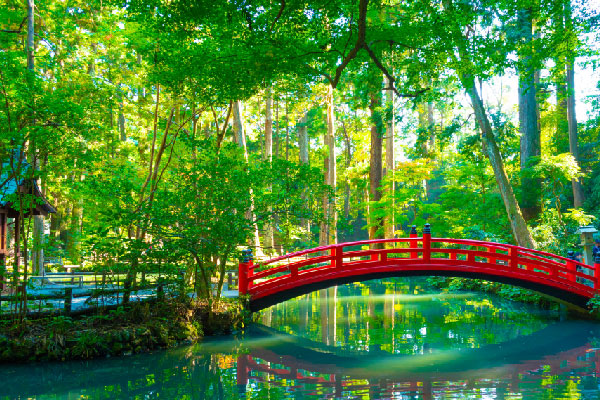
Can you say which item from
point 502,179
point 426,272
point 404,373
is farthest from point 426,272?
point 502,179

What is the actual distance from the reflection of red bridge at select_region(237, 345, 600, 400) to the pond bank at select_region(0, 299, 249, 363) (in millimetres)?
1513

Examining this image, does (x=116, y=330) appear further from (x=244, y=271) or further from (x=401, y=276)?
(x=401, y=276)

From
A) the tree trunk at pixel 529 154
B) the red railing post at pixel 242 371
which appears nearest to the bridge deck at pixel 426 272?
the red railing post at pixel 242 371

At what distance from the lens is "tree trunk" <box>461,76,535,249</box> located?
14.6 metres

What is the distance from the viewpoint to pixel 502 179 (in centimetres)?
1505

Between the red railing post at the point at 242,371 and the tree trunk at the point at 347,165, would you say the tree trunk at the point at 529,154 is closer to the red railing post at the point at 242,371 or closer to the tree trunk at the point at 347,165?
the red railing post at the point at 242,371

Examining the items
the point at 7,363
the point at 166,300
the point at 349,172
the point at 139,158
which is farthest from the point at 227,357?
the point at 349,172

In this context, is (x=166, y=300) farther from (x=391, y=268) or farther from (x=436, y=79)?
(x=436, y=79)

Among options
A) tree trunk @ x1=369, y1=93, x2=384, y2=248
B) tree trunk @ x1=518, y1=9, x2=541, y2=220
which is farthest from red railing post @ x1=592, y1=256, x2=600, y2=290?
tree trunk @ x1=369, y1=93, x2=384, y2=248

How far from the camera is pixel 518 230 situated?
14.6 metres

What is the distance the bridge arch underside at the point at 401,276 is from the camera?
37.8ft

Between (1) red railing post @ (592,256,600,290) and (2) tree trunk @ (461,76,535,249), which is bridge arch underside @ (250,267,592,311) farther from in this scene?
(2) tree trunk @ (461,76,535,249)

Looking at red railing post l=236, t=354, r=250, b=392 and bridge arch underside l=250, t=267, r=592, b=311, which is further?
bridge arch underside l=250, t=267, r=592, b=311

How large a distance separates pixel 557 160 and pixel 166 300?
12.7 metres
